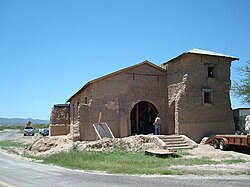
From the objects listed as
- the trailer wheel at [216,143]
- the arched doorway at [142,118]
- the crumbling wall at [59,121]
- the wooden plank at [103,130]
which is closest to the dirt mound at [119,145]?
the wooden plank at [103,130]

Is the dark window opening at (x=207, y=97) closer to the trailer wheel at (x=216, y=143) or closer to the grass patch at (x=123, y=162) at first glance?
the trailer wheel at (x=216, y=143)

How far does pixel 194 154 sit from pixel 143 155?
128 inches

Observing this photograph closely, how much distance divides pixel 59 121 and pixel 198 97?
1680 centimetres

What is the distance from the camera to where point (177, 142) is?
2122 centimetres

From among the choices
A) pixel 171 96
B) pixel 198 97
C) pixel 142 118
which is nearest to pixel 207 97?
pixel 198 97

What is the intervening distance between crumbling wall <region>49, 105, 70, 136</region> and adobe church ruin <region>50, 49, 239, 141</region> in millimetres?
8825

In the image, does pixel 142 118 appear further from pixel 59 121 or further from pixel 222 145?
pixel 59 121

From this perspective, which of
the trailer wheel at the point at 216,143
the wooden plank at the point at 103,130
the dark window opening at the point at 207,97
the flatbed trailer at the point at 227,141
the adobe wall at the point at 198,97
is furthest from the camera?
the dark window opening at the point at 207,97

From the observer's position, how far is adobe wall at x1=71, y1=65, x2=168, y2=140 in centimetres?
2260

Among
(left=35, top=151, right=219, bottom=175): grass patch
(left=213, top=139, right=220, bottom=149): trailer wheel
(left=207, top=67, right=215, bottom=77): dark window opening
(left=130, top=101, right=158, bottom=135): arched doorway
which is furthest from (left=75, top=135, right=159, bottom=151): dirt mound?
(left=207, top=67, right=215, bottom=77): dark window opening

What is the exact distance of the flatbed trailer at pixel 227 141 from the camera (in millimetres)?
18227

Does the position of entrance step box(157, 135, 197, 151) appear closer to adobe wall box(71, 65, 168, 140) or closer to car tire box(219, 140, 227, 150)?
car tire box(219, 140, 227, 150)

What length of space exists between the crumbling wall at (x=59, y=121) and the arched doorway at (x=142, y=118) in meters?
9.37

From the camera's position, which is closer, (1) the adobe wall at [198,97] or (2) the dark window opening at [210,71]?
(1) the adobe wall at [198,97]
